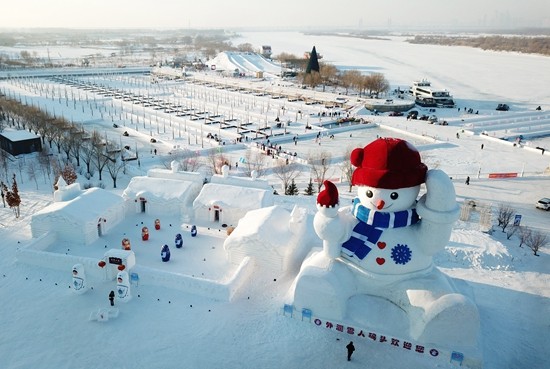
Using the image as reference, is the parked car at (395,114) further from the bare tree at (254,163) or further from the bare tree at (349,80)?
the bare tree at (254,163)

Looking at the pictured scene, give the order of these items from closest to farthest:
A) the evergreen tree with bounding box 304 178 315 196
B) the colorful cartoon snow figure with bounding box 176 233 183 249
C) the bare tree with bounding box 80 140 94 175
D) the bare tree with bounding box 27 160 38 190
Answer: the colorful cartoon snow figure with bounding box 176 233 183 249 < the evergreen tree with bounding box 304 178 315 196 < the bare tree with bounding box 27 160 38 190 < the bare tree with bounding box 80 140 94 175

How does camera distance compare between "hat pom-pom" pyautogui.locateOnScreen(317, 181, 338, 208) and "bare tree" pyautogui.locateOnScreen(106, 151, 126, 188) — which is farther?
"bare tree" pyautogui.locateOnScreen(106, 151, 126, 188)

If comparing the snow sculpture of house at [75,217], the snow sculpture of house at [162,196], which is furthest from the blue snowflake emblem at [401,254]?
the snow sculpture of house at [75,217]

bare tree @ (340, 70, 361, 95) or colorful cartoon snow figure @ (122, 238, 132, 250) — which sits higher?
bare tree @ (340, 70, 361, 95)

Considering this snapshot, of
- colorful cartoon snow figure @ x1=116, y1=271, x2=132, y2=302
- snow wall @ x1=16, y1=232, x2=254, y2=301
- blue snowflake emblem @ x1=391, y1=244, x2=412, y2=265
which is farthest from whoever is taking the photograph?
snow wall @ x1=16, y1=232, x2=254, y2=301

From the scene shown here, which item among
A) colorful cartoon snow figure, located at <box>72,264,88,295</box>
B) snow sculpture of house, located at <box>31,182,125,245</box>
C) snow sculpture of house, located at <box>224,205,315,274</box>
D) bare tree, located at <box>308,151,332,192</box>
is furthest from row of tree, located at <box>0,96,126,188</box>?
snow sculpture of house, located at <box>224,205,315,274</box>

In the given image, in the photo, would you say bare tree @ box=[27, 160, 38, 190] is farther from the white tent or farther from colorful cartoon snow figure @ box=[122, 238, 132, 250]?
colorful cartoon snow figure @ box=[122, 238, 132, 250]
